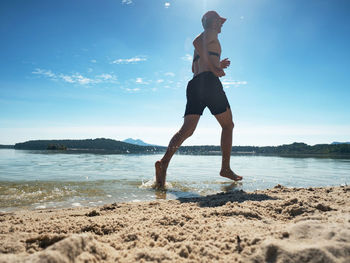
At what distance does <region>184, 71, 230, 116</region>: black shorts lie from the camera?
403cm

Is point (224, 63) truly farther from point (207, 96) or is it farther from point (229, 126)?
point (229, 126)

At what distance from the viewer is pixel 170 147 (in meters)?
3.99

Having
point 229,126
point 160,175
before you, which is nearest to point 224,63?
point 229,126

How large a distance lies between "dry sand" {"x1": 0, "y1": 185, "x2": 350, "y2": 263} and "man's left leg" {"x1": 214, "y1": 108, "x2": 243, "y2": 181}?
7.16 feet

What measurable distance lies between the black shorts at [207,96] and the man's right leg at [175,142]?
0.15 metres

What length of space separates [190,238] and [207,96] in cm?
295

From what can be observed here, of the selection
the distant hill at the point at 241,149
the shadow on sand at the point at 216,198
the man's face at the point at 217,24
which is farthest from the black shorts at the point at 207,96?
the distant hill at the point at 241,149

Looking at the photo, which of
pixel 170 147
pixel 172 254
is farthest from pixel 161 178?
pixel 172 254

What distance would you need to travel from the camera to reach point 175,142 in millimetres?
3961

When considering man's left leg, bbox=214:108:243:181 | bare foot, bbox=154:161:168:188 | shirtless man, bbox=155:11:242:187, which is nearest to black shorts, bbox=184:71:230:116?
shirtless man, bbox=155:11:242:187

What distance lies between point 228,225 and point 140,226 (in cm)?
60

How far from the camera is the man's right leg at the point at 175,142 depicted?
3.93 m

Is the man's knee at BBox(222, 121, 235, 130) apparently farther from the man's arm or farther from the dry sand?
the dry sand

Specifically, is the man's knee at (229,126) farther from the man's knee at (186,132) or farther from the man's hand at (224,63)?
the man's hand at (224,63)
